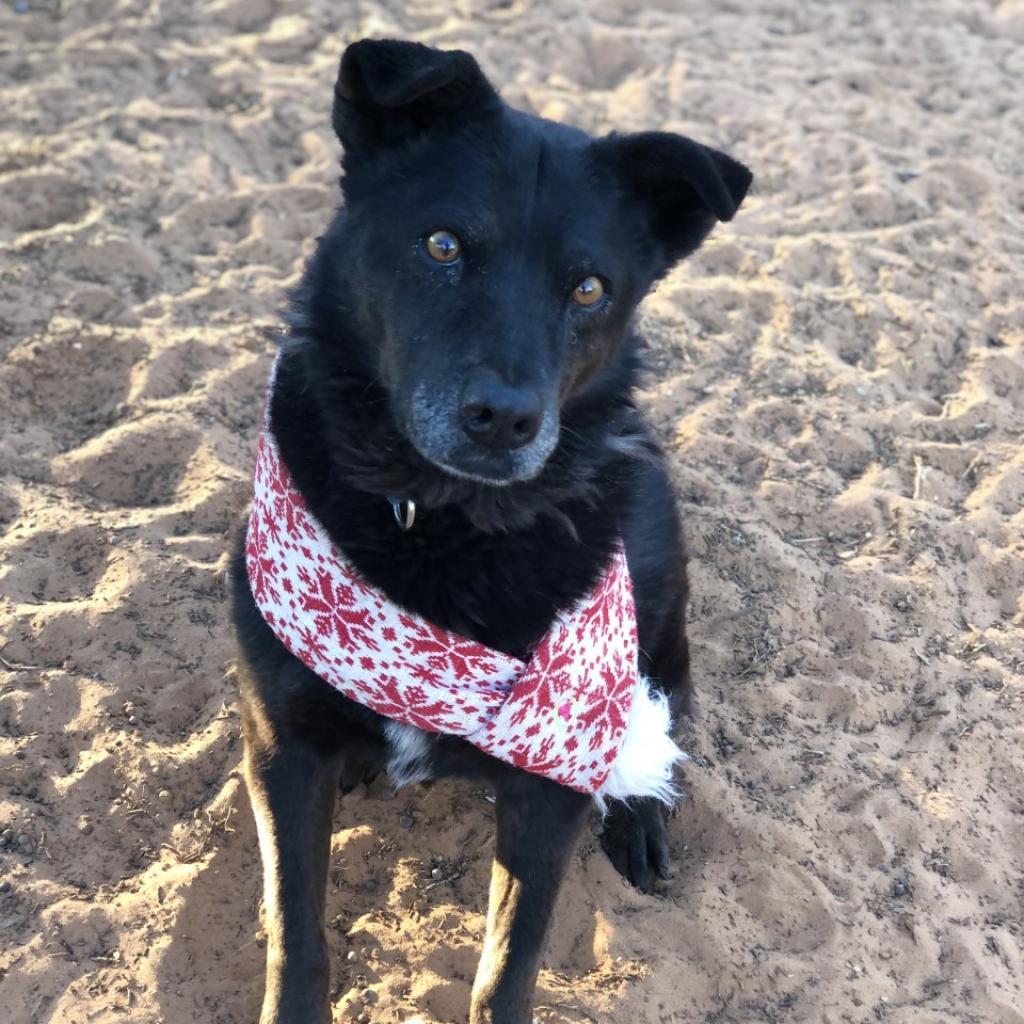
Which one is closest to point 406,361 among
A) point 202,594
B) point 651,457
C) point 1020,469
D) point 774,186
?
point 651,457

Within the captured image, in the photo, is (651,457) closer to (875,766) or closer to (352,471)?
(352,471)

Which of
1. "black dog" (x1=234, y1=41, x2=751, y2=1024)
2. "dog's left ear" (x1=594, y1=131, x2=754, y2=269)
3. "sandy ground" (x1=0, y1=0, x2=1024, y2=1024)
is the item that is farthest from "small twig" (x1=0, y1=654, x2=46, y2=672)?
"dog's left ear" (x1=594, y1=131, x2=754, y2=269)

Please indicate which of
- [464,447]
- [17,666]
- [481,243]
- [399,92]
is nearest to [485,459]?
[464,447]

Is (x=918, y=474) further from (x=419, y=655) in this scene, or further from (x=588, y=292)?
(x=419, y=655)

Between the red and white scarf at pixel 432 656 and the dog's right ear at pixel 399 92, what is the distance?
77 cm

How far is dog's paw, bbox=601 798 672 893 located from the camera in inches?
129

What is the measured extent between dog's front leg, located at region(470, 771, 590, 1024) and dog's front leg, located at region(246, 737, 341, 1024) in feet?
1.34

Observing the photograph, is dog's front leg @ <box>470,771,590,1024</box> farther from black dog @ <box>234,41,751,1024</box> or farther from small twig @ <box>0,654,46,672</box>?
small twig @ <box>0,654,46,672</box>

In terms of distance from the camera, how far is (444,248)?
2.56 meters

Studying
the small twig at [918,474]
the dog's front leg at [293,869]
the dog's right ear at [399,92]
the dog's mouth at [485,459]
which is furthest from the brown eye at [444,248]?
the small twig at [918,474]

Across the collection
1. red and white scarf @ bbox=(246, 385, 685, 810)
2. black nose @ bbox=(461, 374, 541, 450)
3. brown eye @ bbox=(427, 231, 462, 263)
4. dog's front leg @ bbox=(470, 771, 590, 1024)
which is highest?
brown eye @ bbox=(427, 231, 462, 263)

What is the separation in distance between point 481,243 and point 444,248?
8cm

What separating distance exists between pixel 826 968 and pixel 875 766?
0.71 meters

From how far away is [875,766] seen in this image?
3568 millimetres
